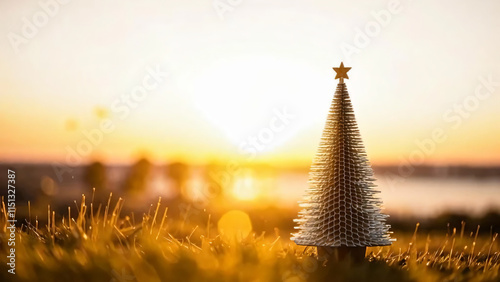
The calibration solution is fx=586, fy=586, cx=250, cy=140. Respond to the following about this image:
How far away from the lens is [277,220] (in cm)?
2030

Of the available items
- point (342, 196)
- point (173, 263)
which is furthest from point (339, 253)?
point (173, 263)

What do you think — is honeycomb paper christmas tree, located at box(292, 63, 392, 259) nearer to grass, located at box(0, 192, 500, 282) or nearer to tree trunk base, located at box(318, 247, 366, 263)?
tree trunk base, located at box(318, 247, 366, 263)

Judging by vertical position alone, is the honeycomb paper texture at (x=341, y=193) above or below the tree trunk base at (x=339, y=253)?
above

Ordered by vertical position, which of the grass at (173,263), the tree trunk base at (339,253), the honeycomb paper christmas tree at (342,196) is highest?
the honeycomb paper christmas tree at (342,196)

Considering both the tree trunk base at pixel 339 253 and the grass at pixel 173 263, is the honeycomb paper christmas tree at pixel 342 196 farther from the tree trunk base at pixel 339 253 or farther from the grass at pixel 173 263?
the grass at pixel 173 263

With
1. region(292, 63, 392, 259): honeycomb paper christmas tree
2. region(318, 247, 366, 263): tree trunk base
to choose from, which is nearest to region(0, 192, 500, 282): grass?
region(318, 247, 366, 263): tree trunk base

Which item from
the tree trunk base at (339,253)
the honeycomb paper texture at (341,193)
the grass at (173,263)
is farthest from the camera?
the honeycomb paper texture at (341,193)

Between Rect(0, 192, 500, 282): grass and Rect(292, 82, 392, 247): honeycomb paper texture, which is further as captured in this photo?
Rect(292, 82, 392, 247): honeycomb paper texture

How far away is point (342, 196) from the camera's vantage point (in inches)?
293

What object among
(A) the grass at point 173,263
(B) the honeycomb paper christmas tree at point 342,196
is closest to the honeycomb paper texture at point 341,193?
(B) the honeycomb paper christmas tree at point 342,196

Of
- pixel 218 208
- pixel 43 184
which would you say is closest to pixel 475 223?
pixel 218 208

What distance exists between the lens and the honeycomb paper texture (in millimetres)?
7309

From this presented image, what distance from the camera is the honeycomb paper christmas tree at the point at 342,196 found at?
23.9 ft

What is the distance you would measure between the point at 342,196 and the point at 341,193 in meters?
0.04
